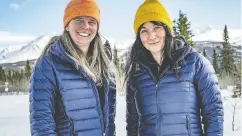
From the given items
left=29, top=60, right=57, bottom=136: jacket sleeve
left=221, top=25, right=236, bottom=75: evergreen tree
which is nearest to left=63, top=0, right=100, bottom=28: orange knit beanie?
left=29, top=60, right=57, bottom=136: jacket sleeve

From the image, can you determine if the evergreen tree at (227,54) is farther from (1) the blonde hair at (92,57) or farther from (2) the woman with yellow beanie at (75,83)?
(2) the woman with yellow beanie at (75,83)

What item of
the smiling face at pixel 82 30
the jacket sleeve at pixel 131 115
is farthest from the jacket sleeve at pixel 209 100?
the smiling face at pixel 82 30

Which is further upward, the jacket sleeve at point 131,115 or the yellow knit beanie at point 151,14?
the yellow knit beanie at point 151,14

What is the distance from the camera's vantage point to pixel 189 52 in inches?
115

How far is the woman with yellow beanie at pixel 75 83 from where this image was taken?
249cm

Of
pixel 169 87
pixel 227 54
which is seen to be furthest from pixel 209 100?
pixel 227 54

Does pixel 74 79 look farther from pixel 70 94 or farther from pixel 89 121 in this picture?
pixel 89 121

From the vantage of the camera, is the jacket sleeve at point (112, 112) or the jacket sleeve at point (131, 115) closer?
the jacket sleeve at point (112, 112)

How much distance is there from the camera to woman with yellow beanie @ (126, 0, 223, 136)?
9.13 feet

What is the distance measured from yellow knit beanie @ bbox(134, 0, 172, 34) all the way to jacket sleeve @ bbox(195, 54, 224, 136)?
0.53m

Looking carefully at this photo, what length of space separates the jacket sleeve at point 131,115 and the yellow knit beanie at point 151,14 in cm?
60

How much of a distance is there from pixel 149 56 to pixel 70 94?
914 millimetres

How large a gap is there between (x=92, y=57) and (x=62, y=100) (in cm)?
59

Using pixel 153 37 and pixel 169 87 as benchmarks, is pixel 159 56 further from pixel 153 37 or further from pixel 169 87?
pixel 169 87
